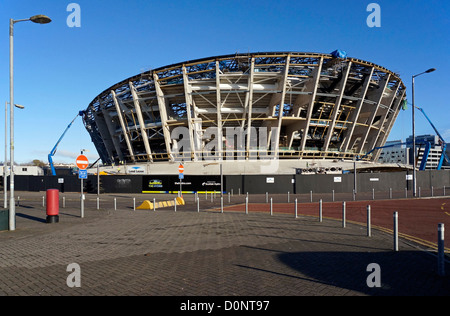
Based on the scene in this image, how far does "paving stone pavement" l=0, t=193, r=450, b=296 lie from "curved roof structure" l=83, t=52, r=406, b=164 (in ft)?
110

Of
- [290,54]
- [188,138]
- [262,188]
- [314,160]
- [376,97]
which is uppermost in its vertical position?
[290,54]

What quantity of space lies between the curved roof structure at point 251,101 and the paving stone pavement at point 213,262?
33.6 meters

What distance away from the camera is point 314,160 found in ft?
150

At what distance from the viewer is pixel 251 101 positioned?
42625 mm

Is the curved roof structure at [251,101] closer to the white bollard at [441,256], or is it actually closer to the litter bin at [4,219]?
the litter bin at [4,219]

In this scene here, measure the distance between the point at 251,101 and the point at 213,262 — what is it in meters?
37.8

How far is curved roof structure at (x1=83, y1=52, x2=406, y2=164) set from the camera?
42781 mm

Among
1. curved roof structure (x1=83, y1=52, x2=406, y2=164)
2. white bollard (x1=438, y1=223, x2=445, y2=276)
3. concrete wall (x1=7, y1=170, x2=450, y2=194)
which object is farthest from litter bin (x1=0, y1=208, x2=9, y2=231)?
curved roof structure (x1=83, y1=52, x2=406, y2=164)

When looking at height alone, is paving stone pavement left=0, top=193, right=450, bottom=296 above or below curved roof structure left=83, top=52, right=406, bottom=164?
below

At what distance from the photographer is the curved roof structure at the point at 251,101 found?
140 ft

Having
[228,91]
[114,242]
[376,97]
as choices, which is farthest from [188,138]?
[114,242]

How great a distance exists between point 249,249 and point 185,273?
2489 millimetres

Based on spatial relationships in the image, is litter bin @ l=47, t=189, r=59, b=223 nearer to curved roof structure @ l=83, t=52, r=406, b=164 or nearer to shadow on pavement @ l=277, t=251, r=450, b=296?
shadow on pavement @ l=277, t=251, r=450, b=296
